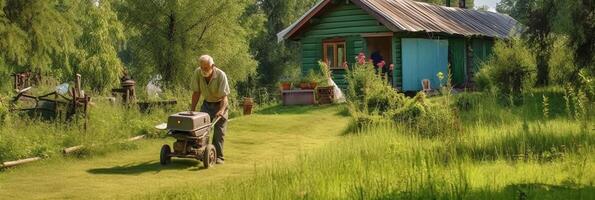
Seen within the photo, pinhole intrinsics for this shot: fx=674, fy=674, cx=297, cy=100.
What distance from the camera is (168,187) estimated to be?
311 inches

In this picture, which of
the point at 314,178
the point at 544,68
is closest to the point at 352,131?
the point at 314,178

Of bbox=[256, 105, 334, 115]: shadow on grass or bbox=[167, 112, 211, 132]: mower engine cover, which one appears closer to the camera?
bbox=[167, 112, 211, 132]: mower engine cover

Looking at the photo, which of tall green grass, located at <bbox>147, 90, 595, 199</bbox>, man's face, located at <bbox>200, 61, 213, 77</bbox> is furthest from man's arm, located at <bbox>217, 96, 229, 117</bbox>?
tall green grass, located at <bbox>147, 90, 595, 199</bbox>

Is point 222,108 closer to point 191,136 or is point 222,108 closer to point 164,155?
point 191,136

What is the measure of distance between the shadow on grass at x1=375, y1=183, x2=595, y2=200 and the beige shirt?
14.3 ft

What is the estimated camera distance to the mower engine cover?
30.4ft

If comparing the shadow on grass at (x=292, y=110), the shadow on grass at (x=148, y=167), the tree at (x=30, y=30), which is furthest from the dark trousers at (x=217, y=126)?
the shadow on grass at (x=292, y=110)

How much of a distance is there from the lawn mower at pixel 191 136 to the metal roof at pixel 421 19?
11831 millimetres

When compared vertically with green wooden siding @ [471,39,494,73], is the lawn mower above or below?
below

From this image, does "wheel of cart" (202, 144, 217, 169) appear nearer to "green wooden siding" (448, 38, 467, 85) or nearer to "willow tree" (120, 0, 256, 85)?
"green wooden siding" (448, 38, 467, 85)

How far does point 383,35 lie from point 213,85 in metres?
12.9

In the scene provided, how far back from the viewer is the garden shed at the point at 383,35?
2220 cm

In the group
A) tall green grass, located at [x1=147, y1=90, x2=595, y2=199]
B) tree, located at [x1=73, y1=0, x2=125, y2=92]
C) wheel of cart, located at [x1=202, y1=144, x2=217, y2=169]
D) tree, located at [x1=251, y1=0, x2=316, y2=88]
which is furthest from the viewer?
tree, located at [x1=251, y1=0, x2=316, y2=88]

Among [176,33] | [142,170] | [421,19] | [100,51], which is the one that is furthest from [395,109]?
[100,51]
